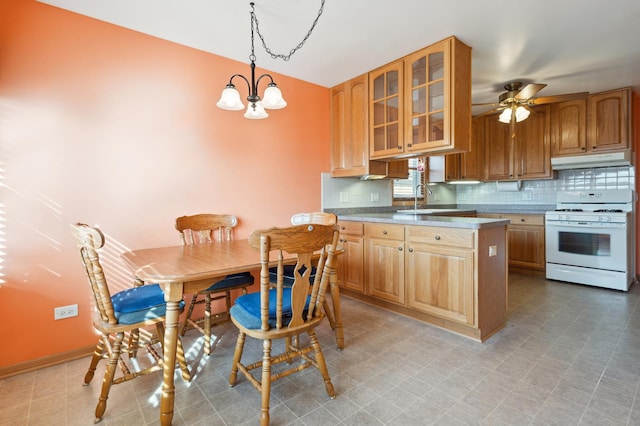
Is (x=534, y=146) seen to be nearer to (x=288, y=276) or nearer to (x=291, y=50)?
(x=291, y=50)

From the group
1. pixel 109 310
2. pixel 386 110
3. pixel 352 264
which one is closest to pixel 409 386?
pixel 352 264

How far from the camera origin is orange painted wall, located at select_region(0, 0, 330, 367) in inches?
78.2

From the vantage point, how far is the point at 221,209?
9.26 ft

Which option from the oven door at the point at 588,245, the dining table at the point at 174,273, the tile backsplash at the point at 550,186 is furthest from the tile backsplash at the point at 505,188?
the dining table at the point at 174,273

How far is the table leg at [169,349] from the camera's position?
148 centimetres

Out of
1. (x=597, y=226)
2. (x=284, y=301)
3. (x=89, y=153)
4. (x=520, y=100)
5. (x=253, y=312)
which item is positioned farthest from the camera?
(x=597, y=226)

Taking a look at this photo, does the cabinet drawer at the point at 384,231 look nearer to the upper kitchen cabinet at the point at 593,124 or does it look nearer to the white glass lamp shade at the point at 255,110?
the white glass lamp shade at the point at 255,110

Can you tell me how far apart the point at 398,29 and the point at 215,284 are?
2.43 metres

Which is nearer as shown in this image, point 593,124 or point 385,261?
point 385,261

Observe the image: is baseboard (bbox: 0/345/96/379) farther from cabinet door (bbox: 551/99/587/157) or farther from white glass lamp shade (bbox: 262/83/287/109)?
cabinet door (bbox: 551/99/587/157)

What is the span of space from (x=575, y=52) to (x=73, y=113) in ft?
13.6

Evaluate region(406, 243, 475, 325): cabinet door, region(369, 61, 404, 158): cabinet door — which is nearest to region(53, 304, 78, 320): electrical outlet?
region(406, 243, 475, 325): cabinet door

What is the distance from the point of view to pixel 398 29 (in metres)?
2.41

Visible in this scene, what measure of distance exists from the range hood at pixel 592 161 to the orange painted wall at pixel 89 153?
153 inches
